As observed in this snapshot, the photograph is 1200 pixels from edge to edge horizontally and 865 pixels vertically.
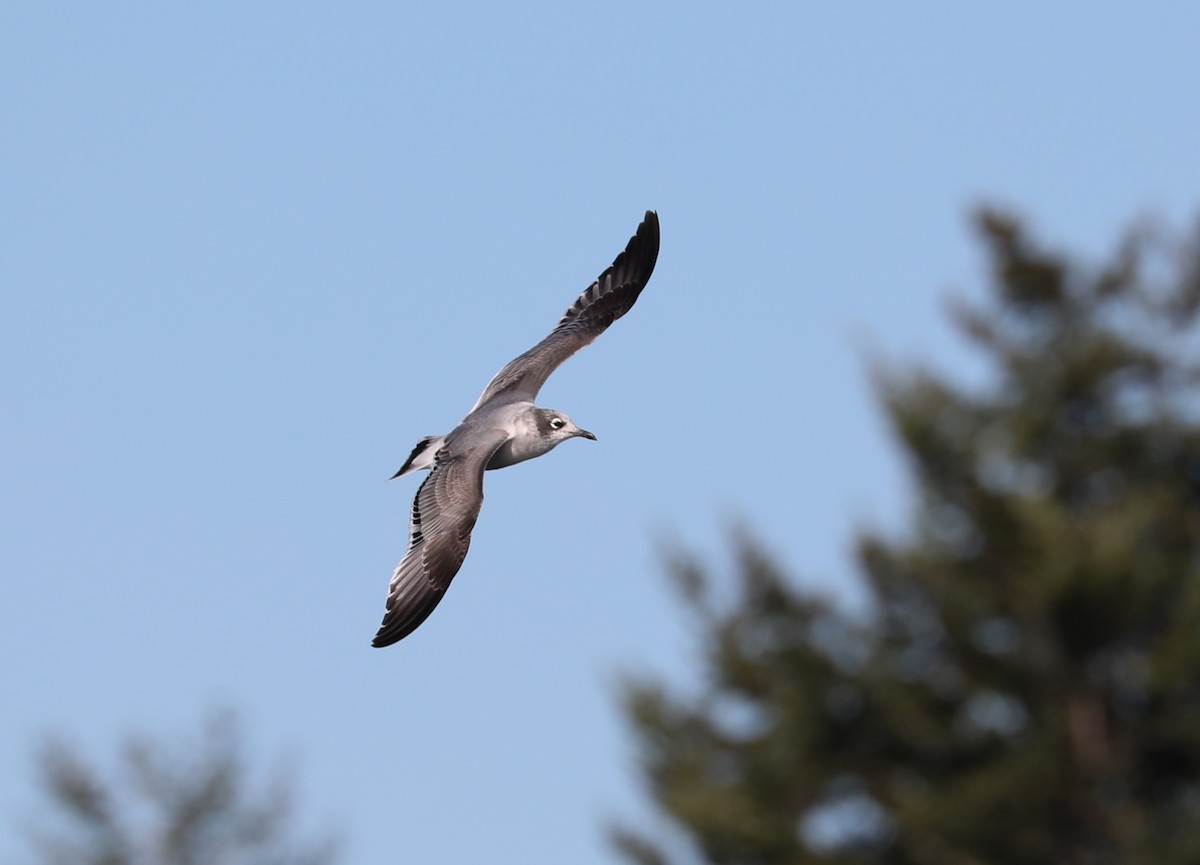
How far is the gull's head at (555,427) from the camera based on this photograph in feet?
57.3

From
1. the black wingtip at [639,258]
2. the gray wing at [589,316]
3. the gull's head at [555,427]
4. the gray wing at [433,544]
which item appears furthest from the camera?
the black wingtip at [639,258]

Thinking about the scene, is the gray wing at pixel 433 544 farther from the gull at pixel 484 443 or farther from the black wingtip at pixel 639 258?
the black wingtip at pixel 639 258

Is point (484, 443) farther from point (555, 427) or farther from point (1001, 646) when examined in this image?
point (1001, 646)

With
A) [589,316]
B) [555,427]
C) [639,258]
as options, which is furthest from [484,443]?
[639,258]

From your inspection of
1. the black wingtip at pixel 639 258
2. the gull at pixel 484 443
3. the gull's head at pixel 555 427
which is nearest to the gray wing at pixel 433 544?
the gull at pixel 484 443

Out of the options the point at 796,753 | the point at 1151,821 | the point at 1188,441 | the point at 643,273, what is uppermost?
the point at 643,273

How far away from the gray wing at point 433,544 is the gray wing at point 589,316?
2.43 meters

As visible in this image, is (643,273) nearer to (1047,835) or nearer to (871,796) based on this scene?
A: (871,796)

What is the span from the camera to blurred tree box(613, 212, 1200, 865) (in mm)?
15922

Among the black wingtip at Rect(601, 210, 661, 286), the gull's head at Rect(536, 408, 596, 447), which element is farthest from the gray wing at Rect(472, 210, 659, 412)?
the gull's head at Rect(536, 408, 596, 447)

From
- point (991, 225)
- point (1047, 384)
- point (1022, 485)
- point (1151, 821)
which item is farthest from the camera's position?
point (991, 225)

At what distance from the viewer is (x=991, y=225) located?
19812 millimetres

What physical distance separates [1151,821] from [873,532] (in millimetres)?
4128

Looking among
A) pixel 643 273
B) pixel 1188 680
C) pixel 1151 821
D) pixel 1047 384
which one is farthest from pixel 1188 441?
pixel 643 273
